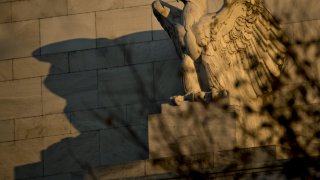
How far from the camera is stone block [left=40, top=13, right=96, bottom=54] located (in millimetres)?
31156

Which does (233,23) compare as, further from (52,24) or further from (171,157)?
(52,24)

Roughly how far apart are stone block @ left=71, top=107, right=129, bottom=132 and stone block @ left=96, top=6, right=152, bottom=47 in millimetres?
1377

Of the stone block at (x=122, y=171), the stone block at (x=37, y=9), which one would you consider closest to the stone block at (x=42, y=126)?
the stone block at (x=37, y=9)

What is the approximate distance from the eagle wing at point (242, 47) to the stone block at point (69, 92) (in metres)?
3.75

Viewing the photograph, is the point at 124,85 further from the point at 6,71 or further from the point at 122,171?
the point at 122,171

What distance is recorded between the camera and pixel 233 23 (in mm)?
27844

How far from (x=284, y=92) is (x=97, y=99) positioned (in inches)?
152

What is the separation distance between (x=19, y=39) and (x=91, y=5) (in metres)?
1.57

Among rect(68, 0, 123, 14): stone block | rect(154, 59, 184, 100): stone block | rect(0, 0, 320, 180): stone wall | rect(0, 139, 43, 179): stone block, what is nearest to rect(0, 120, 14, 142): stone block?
rect(0, 0, 320, 180): stone wall

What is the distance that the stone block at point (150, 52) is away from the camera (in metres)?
30.4

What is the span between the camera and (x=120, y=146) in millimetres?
30000

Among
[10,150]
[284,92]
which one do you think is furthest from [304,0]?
[10,150]

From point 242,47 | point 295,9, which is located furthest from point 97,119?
point 295,9

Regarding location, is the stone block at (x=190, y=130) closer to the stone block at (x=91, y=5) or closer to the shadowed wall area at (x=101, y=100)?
the shadowed wall area at (x=101, y=100)
